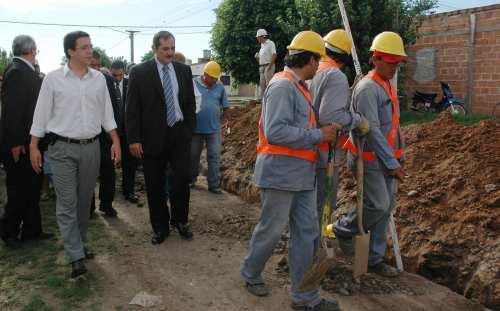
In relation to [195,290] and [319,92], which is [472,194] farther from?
[195,290]

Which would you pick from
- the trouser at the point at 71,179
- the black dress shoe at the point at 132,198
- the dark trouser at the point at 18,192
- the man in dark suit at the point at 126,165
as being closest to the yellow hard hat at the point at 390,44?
the trouser at the point at 71,179

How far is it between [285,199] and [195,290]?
1.12m

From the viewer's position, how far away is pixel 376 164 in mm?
4004

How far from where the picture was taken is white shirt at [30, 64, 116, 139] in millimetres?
3902

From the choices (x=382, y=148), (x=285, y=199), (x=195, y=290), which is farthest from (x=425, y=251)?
(x=195, y=290)

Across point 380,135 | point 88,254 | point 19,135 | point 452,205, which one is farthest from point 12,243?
point 452,205

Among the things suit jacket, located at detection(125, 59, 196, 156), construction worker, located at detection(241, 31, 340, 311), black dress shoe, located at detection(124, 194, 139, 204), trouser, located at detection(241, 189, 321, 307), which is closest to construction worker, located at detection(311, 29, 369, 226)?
construction worker, located at detection(241, 31, 340, 311)

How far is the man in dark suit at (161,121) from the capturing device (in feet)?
15.5

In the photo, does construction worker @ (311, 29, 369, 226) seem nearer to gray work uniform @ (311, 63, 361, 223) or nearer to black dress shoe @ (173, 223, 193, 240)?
gray work uniform @ (311, 63, 361, 223)

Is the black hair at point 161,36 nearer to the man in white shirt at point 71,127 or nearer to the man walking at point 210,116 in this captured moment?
the man in white shirt at point 71,127

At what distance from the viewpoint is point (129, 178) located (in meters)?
6.68

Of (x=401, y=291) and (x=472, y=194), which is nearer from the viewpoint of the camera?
(x=401, y=291)

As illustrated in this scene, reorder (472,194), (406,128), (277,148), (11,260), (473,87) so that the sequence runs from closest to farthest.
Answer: (277,148) → (11,260) → (472,194) → (406,128) → (473,87)

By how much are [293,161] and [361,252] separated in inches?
43.1
